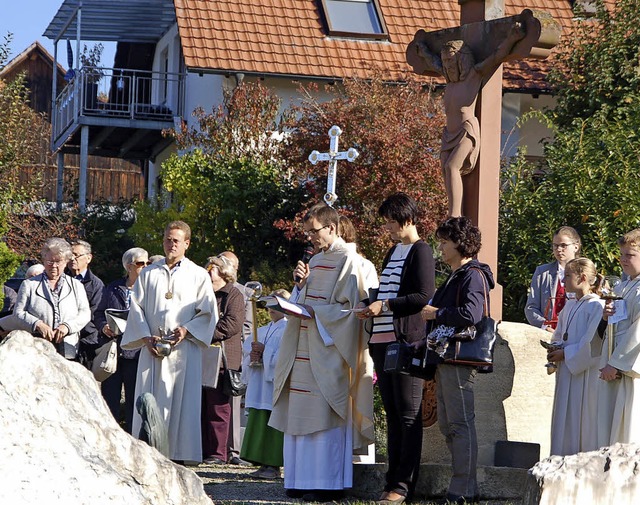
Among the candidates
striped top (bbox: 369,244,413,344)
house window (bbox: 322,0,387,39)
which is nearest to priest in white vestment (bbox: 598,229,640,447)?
striped top (bbox: 369,244,413,344)

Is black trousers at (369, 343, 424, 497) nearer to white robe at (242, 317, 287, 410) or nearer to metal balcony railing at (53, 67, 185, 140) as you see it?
white robe at (242, 317, 287, 410)

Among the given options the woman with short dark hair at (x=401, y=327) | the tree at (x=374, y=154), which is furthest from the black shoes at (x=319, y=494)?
the tree at (x=374, y=154)

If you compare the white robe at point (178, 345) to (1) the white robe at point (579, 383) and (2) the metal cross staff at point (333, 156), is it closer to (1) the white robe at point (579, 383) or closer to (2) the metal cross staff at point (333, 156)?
(2) the metal cross staff at point (333, 156)

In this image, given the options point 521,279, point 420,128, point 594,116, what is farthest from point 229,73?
point 521,279

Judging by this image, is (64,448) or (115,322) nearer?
(64,448)

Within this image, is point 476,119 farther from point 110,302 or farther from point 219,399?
point 110,302

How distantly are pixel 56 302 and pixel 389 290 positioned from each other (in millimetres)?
3345

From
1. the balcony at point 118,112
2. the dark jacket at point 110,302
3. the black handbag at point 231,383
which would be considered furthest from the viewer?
the balcony at point 118,112

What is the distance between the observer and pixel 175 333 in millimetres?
9102

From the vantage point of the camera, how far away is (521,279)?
13969 millimetres

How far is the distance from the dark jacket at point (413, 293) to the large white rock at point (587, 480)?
201cm

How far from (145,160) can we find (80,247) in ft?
60.2

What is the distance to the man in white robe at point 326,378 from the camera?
799cm

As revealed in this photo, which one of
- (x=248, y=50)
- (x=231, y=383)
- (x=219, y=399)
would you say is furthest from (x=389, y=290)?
(x=248, y=50)
